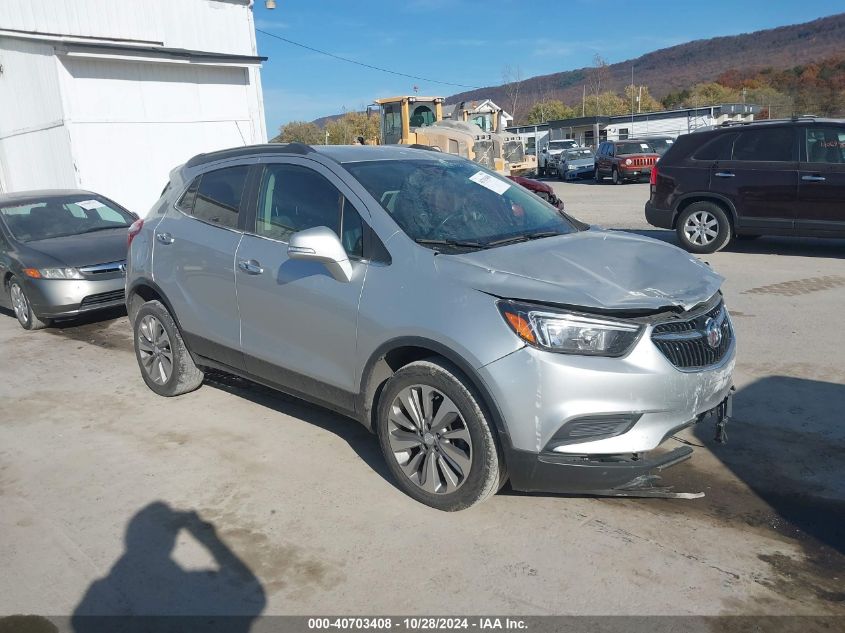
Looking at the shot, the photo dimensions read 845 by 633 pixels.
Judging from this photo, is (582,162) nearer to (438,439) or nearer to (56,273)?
(56,273)

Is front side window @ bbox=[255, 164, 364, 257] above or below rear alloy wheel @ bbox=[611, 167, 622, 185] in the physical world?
above

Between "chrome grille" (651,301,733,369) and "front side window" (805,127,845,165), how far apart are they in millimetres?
7274

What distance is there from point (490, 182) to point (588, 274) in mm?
1407

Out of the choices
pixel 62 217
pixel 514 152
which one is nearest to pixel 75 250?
pixel 62 217

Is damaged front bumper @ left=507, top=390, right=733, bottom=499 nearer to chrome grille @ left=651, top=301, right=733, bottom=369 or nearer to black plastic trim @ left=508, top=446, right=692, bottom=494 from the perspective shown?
black plastic trim @ left=508, top=446, right=692, bottom=494

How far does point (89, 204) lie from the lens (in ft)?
31.0

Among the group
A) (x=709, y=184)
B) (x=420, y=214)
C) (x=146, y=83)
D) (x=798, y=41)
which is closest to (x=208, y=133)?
(x=146, y=83)

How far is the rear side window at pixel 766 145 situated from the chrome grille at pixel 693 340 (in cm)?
739

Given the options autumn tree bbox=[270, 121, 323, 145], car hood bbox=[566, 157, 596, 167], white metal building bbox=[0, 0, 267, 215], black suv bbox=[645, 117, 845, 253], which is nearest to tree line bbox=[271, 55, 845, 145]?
autumn tree bbox=[270, 121, 323, 145]

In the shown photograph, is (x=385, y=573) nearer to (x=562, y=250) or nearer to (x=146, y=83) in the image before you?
(x=562, y=250)

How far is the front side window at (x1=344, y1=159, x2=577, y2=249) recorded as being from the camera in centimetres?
407

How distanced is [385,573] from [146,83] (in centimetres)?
1519

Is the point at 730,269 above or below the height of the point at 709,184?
below

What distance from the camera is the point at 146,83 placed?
15.9 meters
